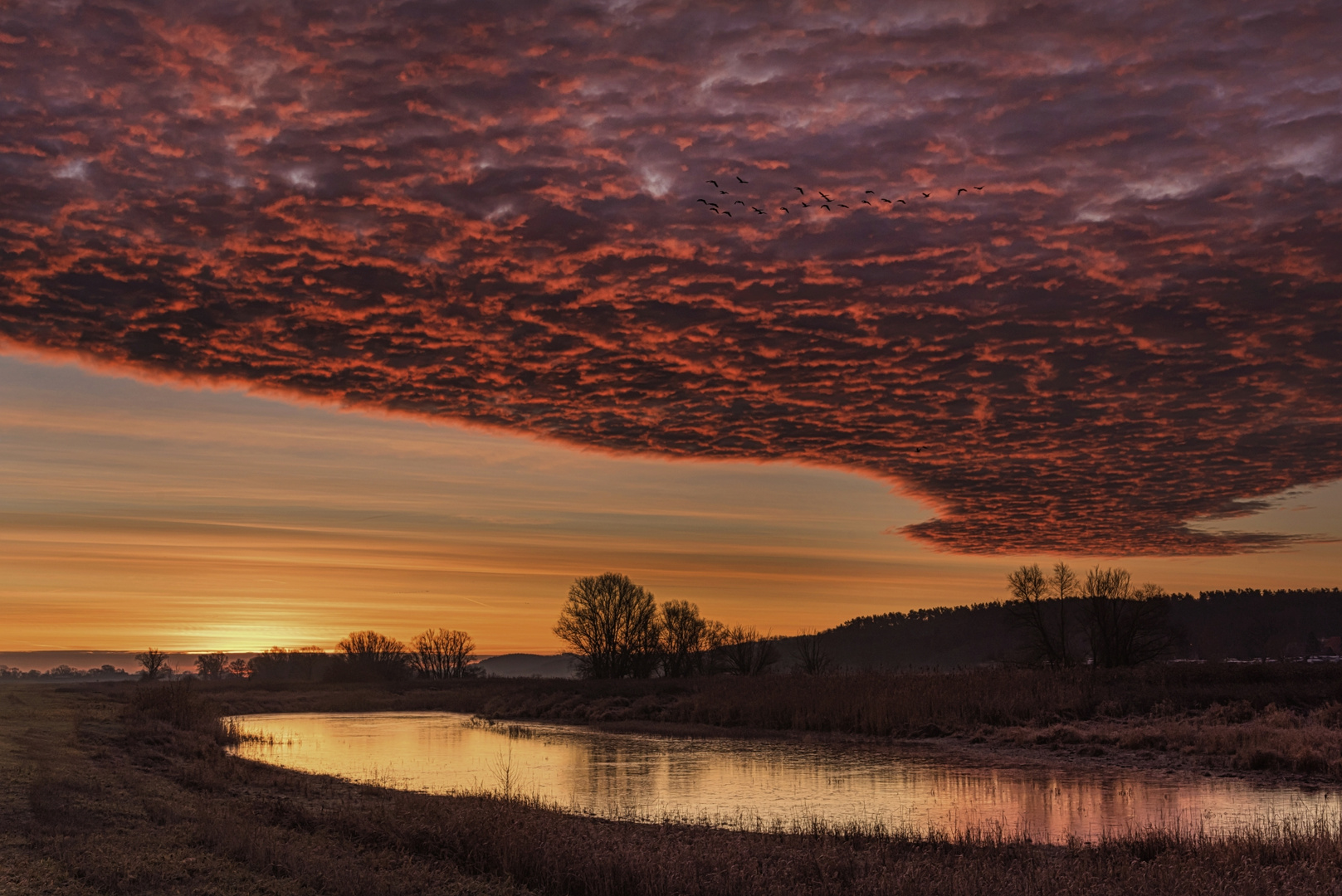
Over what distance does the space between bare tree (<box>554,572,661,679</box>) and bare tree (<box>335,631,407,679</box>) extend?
43335 mm

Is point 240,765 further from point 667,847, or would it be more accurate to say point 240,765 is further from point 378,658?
point 378,658

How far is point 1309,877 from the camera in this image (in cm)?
1359

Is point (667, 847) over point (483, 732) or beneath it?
over

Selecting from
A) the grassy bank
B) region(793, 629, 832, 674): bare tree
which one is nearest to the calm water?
the grassy bank

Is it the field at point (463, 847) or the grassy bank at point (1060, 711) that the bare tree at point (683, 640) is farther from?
the field at point (463, 847)

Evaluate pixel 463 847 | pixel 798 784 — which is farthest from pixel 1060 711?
pixel 463 847

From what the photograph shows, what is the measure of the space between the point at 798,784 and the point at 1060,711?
19.4 m

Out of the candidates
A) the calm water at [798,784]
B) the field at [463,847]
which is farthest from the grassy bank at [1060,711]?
the calm water at [798,784]

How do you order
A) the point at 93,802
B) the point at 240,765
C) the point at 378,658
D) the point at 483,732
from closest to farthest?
the point at 93,802, the point at 240,765, the point at 483,732, the point at 378,658

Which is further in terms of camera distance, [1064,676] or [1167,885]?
[1064,676]

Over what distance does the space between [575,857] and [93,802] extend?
10.2 m

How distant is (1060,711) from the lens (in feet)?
144

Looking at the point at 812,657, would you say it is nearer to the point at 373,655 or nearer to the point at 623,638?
the point at 623,638

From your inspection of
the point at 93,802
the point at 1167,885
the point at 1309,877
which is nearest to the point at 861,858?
the point at 1167,885
